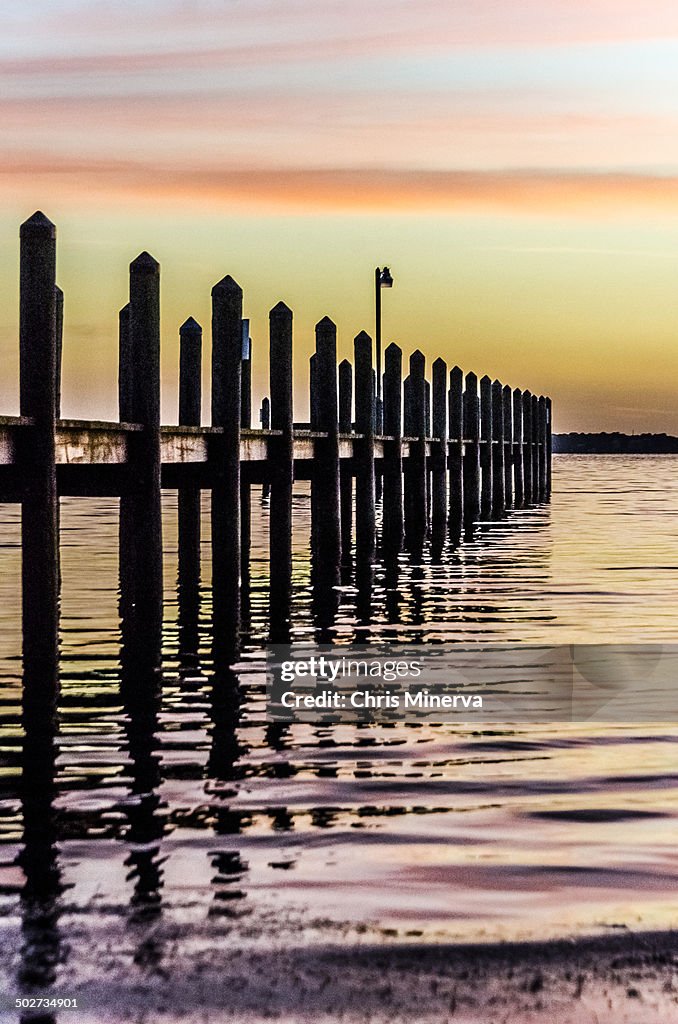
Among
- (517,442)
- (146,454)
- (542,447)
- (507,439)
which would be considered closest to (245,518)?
(146,454)

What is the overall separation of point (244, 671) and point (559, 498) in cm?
4320

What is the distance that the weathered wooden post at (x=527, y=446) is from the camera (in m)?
46.4

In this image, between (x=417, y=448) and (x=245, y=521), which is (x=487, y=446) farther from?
(x=245, y=521)

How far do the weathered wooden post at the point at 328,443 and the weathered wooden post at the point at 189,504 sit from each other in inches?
77.1

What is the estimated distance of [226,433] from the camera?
1514 cm

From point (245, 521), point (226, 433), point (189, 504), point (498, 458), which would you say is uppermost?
point (226, 433)

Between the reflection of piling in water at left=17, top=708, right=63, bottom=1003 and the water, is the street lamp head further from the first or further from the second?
the reflection of piling in water at left=17, top=708, right=63, bottom=1003

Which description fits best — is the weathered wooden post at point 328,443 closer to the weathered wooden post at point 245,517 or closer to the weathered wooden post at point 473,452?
the weathered wooden post at point 245,517

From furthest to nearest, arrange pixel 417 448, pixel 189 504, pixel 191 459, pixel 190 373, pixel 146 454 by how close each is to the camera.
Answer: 1. pixel 417 448
2. pixel 189 504
3. pixel 190 373
4. pixel 191 459
5. pixel 146 454

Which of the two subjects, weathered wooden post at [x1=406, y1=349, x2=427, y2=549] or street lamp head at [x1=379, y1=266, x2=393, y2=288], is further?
street lamp head at [x1=379, y1=266, x2=393, y2=288]

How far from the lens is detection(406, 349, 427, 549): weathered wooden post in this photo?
2711 cm

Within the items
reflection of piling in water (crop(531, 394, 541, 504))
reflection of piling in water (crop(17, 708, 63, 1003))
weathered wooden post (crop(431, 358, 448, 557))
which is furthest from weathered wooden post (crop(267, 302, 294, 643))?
reflection of piling in water (crop(531, 394, 541, 504))

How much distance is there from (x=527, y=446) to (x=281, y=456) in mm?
30184

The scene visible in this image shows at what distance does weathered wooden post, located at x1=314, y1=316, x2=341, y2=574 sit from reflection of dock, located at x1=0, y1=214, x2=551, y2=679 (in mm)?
20
